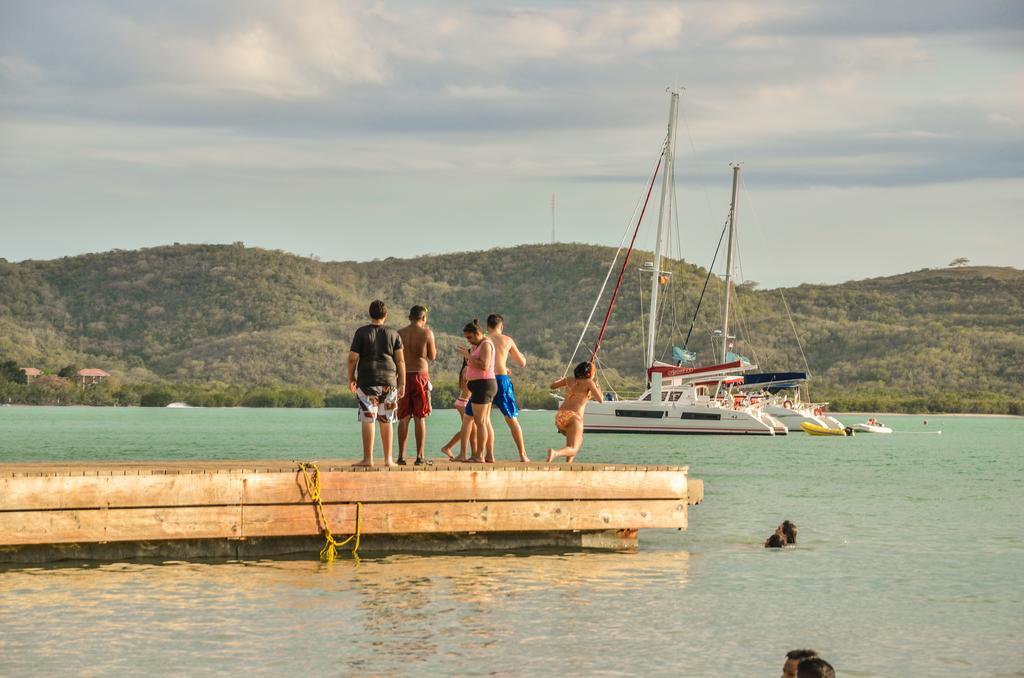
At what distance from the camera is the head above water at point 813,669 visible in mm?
9023

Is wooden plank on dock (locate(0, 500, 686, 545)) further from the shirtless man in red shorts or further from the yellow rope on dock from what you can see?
the shirtless man in red shorts

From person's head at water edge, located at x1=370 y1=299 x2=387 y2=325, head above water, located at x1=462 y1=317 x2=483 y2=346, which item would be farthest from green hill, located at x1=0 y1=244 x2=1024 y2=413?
person's head at water edge, located at x1=370 y1=299 x2=387 y2=325

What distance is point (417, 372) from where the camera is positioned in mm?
17141

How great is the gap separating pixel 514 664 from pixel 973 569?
10305mm

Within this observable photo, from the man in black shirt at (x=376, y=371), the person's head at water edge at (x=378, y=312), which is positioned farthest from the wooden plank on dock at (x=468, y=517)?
the person's head at water edge at (x=378, y=312)

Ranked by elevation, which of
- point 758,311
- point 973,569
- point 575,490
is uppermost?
point 758,311

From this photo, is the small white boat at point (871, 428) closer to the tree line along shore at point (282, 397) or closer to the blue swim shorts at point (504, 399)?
the tree line along shore at point (282, 397)

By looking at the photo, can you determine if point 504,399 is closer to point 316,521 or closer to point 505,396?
point 505,396

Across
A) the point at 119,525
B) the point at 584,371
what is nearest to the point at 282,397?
the point at 584,371

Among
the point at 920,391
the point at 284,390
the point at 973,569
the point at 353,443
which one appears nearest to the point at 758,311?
the point at 920,391

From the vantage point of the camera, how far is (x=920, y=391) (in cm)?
15200

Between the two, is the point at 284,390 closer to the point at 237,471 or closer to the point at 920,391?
the point at 920,391

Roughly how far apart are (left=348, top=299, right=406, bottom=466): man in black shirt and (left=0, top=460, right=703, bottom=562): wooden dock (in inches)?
27.0

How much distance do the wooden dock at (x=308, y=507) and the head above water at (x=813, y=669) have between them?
25.9 ft
